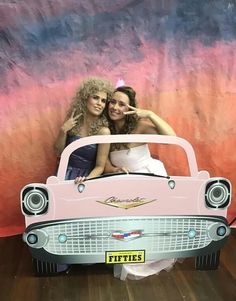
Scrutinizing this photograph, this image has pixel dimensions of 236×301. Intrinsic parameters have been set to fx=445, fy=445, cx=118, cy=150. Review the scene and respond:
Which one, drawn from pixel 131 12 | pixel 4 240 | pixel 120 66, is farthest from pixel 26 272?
pixel 131 12

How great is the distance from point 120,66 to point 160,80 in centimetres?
23

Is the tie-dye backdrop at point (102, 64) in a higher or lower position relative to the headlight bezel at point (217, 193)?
higher

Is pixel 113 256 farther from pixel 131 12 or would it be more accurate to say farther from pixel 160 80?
pixel 131 12

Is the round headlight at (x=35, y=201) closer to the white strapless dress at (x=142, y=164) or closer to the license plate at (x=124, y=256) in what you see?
the license plate at (x=124, y=256)

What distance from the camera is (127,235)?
1854mm

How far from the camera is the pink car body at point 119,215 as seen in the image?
183 centimetres

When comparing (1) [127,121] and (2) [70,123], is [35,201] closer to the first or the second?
(2) [70,123]

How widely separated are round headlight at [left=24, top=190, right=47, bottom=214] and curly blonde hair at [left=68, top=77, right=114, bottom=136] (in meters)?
0.44

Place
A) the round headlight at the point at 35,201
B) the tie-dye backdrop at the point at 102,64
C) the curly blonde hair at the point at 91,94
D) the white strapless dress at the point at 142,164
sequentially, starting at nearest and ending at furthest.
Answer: the round headlight at the point at 35,201 < the white strapless dress at the point at 142,164 < the curly blonde hair at the point at 91,94 < the tie-dye backdrop at the point at 102,64

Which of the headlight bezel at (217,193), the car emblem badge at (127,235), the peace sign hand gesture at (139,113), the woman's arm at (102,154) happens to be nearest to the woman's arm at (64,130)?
the woman's arm at (102,154)

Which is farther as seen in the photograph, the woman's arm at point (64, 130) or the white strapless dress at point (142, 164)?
the woman's arm at point (64, 130)

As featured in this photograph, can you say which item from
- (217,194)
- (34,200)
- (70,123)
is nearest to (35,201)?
(34,200)

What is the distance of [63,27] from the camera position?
7.42ft

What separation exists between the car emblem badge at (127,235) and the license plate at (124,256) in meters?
0.06
